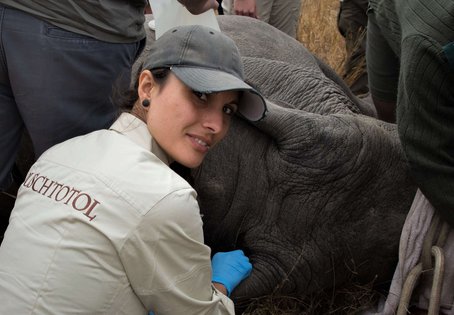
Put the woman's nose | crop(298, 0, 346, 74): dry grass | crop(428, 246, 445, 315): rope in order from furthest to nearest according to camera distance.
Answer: crop(298, 0, 346, 74): dry grass < crop(428, 246, 445, 315): rope < the woman's nose

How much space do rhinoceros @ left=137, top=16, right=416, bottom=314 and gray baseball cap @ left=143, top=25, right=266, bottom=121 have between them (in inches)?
25.5

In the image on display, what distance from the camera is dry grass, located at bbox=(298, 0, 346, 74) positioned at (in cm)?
579

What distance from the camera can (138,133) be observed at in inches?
78.2

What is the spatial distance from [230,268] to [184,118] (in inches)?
31.0

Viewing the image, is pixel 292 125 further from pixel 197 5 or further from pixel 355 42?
pixel 355 42

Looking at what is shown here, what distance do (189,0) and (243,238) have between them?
2.97 ft

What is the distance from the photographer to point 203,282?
1.95 meters

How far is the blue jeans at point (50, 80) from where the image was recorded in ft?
7.16

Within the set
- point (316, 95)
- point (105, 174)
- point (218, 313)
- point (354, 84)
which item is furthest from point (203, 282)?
point (354, 84)

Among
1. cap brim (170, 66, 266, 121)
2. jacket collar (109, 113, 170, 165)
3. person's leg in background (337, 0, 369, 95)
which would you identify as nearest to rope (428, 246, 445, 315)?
cap brim (170, 66, 266, 121)

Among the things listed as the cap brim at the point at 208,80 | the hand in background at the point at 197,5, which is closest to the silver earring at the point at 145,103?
the cap brim at the point at 208,80

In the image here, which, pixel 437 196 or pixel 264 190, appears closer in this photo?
pixel 437 196

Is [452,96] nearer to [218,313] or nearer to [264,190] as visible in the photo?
[264,190]

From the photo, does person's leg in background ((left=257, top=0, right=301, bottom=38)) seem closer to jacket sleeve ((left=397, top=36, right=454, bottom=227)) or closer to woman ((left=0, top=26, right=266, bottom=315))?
jacket sleeve ((left=397, top=36, right=454, bottom=227))
